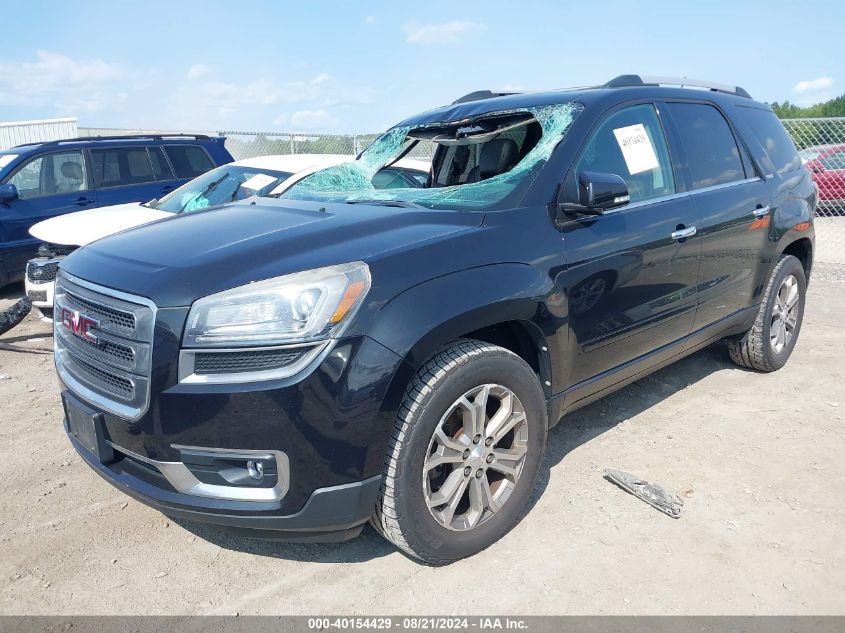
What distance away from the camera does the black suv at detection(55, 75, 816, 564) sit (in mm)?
2256

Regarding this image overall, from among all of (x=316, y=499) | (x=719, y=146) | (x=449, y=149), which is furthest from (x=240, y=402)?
(x=719, y=146)

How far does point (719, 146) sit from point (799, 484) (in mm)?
1992

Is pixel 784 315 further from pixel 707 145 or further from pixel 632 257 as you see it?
pixel 632 257

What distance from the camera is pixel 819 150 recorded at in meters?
11.4

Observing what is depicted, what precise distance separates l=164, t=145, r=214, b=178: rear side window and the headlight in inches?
275

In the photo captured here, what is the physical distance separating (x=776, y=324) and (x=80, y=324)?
14.4 feet

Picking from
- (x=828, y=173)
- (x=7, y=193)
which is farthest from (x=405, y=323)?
(x=828, y=173)

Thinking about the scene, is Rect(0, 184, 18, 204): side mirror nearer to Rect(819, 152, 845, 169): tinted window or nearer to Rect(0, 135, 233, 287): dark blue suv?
Rect(0, 135, 233, 287): dark blue suv

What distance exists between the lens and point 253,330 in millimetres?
2266

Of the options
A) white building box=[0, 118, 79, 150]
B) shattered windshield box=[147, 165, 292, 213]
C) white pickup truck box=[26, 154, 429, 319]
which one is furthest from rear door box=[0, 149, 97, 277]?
white building box=[0, 118, 79, 150]

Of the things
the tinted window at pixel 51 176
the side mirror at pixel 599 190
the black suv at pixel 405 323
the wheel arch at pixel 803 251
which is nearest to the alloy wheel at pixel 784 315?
the wheel arch at pixel 803 251

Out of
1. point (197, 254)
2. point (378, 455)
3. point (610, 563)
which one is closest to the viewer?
point (378, 455)

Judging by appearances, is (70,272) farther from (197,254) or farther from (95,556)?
(95,556)

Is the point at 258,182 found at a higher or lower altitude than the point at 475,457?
higher
